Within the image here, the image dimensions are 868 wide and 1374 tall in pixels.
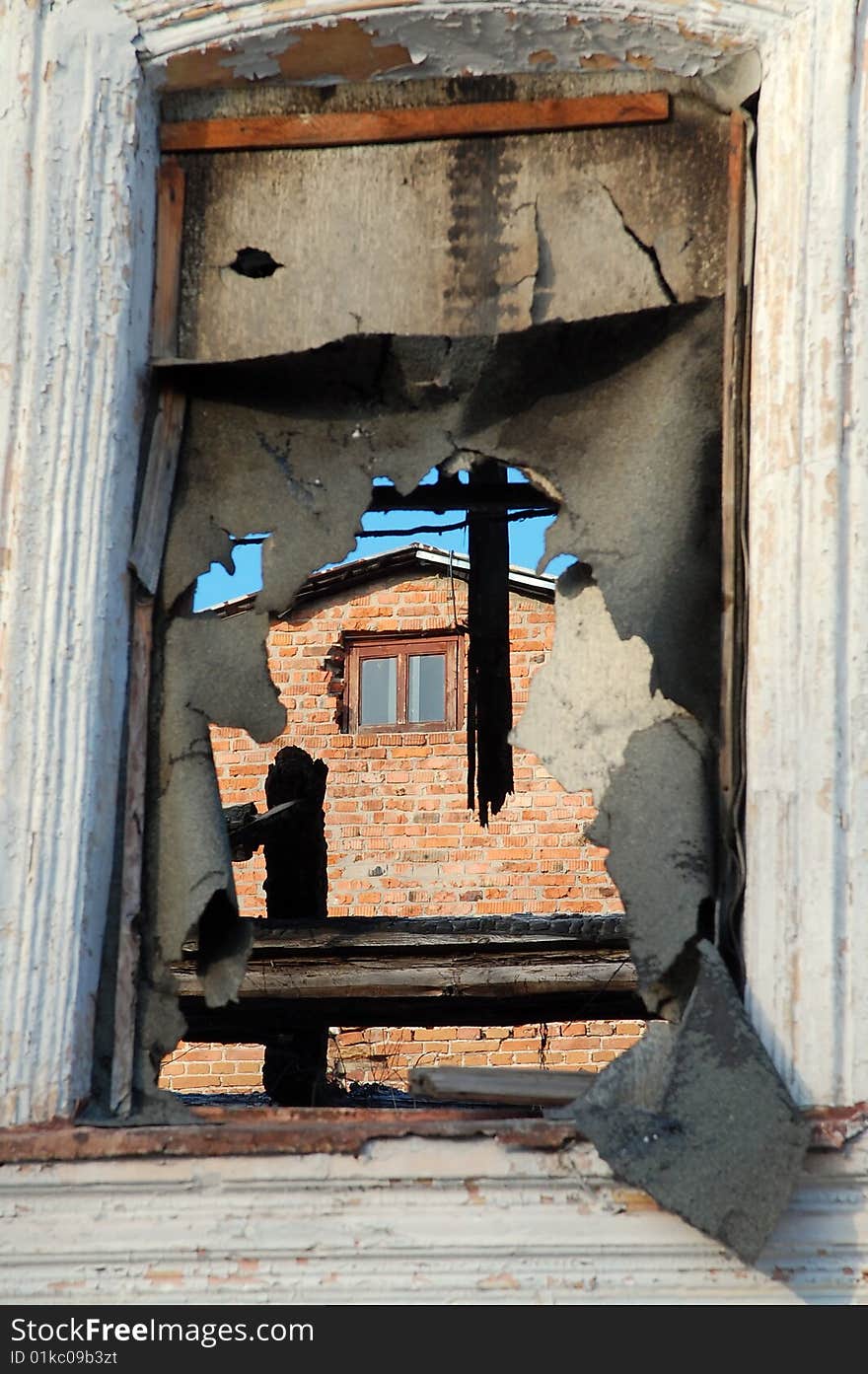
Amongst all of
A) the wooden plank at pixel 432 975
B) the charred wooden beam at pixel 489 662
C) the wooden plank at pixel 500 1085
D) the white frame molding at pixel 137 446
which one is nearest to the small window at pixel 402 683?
the charred wooden beam at pixel 489 662

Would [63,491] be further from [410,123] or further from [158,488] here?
[410,123]

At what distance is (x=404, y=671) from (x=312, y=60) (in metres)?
11.0

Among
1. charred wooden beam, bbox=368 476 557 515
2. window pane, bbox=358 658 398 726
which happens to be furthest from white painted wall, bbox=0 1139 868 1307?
window pane, bbox=358 658 398 726

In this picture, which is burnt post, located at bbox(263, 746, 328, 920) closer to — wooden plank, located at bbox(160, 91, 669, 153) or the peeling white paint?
the peeling white paint

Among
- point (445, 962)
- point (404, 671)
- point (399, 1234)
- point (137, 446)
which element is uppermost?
point (137, 446)

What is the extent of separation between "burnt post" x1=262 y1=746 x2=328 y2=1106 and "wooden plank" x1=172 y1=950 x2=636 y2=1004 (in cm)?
79

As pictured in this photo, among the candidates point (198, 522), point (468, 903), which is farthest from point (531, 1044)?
point (198, 522)

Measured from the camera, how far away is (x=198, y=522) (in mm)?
4254

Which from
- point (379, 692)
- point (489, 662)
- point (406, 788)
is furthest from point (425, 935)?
point (379, 692)

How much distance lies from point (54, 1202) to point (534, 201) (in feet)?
8.59

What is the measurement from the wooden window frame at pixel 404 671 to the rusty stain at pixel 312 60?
10580mm

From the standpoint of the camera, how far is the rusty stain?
4.28 meters

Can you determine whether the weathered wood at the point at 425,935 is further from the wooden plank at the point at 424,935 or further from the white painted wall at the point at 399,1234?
the white painted wall at the point at 399,1234

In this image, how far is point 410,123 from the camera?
4.35 meters
